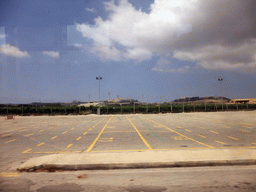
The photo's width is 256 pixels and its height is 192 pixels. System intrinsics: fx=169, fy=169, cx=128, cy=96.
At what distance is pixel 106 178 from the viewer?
477cm

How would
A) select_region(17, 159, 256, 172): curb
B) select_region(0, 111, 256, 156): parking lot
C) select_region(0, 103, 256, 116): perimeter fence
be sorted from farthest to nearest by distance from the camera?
1. select_region(0, 103, 256, 116): perimeter fence
2. select_region(0, 111, 256, 156): parking lot
3. select_region(17, 159, 256, 172): curb

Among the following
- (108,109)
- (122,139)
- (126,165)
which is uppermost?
(108,109)

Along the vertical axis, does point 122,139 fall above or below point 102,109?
below

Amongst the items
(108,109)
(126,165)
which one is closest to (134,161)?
(126,165)

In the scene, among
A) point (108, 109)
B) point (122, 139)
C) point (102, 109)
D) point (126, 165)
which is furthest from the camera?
point (108, 109)

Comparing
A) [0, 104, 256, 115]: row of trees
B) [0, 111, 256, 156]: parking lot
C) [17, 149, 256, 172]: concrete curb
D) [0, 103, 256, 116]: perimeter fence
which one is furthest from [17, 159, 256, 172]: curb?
[0, 104, 256, 115]: row of trees

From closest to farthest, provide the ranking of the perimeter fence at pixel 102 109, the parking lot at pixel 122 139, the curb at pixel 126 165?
the curb at pixel 126 165 < the parking lot at pixel 122 139 < the perimeter fence at pixel 102 109

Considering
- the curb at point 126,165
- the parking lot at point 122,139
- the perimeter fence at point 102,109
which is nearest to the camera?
the curb at point 126,165

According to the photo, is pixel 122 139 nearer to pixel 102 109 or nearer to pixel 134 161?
pixel 134 161

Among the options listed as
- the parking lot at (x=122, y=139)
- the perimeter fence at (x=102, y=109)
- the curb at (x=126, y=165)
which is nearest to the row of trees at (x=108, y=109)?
the perimeter fence at (x=102, y=109)

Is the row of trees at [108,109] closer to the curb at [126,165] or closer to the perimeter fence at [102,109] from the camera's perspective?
the perimeter fence at [102,109]

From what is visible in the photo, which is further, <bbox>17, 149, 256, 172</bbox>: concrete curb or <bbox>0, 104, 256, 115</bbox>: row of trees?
<bbox>0, 104, 256, 115</bbox>: row of trees

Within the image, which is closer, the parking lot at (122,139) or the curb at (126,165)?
the curb at (126,165)

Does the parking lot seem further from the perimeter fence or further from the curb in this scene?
the perimeter fence
